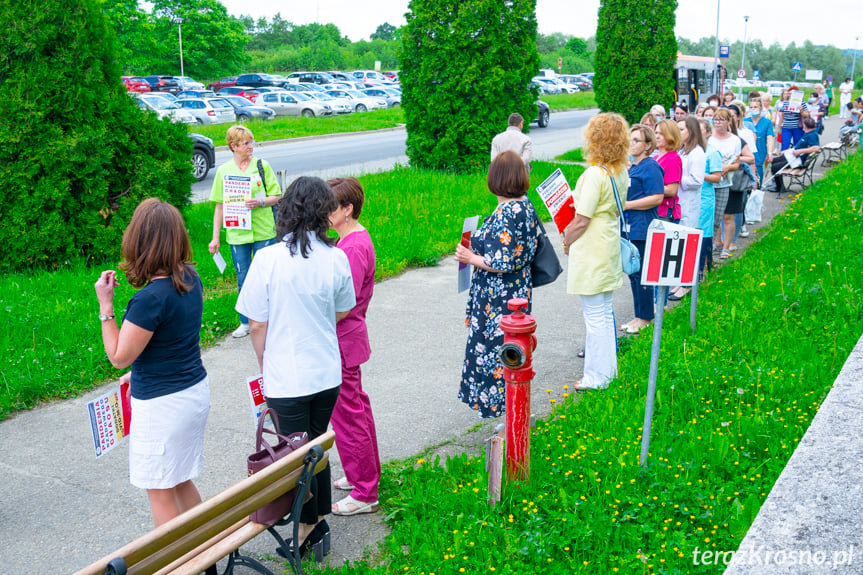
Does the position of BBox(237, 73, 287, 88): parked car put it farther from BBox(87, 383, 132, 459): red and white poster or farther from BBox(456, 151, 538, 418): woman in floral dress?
BBox(87, 383, 132, 459): red and white poster

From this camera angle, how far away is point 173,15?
57.0 m

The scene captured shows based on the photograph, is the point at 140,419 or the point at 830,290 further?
the point at 830,290

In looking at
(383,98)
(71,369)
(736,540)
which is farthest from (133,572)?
(383,98)

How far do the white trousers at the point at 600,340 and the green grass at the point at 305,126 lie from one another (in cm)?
2030

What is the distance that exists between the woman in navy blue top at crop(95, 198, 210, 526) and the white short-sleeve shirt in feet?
0.98

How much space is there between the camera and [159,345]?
3.31 m

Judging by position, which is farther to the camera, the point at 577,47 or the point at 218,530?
the point at 577,47

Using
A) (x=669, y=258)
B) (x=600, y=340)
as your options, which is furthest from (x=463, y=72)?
(x=669, y=258)

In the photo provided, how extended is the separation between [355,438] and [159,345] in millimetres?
1286

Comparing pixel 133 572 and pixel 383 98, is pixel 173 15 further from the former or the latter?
pixel 133 572

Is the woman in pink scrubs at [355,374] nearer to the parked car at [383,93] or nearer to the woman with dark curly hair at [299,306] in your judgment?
the woman with dark curly hair at [299,306]

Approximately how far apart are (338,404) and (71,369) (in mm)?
3171

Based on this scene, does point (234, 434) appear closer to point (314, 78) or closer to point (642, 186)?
point (642, 186)

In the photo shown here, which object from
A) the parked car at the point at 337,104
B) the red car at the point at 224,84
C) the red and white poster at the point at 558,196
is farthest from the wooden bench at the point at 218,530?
the red car at the point at 224,84
